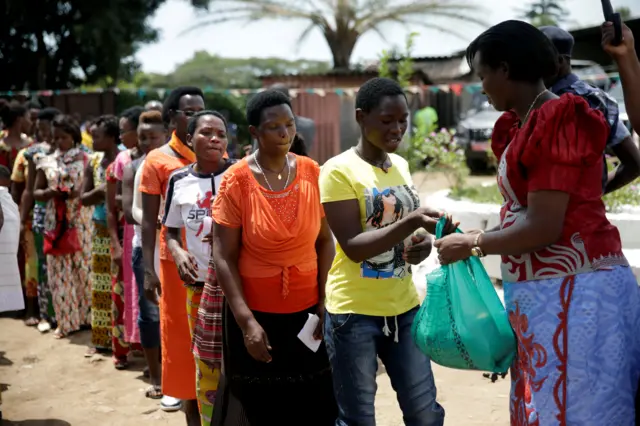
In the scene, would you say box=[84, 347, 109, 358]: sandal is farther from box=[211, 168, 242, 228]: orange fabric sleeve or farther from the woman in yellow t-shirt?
the woman in yellow t-shirt

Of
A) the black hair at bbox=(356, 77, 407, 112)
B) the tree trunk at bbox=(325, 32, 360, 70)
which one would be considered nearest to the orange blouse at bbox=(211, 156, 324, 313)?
the black hair at bbox=(356, 77, 407, 112)

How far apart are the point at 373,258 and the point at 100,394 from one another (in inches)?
132

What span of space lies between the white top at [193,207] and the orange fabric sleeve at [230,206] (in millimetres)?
566

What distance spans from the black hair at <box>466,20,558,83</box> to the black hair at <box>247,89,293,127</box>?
119cm

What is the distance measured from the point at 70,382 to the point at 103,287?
1.01m

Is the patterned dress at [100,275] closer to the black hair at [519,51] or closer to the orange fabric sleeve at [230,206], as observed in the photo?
the orange fabric sleeve at [230,206]

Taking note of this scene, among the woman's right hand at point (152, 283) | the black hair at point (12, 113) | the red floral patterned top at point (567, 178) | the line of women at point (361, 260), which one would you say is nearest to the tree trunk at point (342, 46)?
the black hair at point (12, 113)

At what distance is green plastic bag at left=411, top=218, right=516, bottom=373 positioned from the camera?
2516mm

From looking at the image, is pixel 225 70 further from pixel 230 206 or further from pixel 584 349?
pixel 584 349

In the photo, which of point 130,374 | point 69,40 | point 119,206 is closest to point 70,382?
point 130,374

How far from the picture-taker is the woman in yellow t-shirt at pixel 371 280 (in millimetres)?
3141

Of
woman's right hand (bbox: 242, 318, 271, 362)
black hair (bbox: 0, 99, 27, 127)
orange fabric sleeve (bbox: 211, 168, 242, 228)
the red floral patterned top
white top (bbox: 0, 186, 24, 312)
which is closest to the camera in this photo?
the red floral patterned top

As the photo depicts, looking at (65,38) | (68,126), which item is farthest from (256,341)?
(65,38)

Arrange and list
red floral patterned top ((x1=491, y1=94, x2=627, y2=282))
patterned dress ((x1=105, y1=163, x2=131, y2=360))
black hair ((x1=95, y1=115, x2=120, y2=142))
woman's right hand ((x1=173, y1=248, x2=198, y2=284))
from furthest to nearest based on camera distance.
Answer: black hair ((x1=95, y1=115, x2=120, y2=142)) → patterned dress ((x1=105, y1=163, x2=131, y2=360)) → woman's right hand ((x1=173, y1=248, x2=198, y2=284)) → red floral patterned top ((x1=491, y1=94, x2=627, y2=282))
